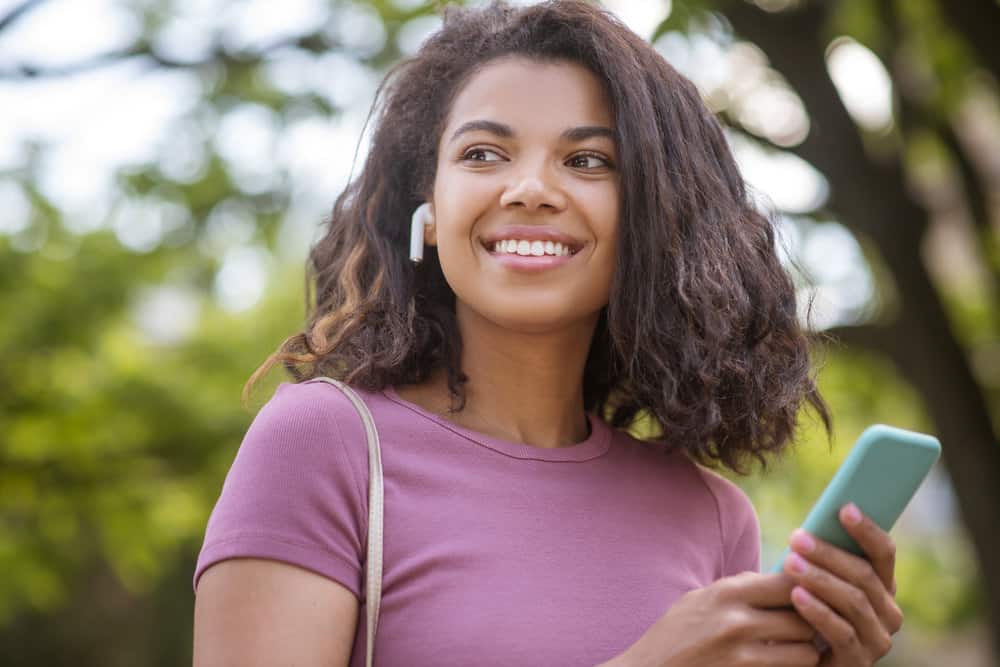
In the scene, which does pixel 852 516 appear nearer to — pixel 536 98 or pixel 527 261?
pixel 527 261

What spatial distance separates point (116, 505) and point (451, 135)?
17.1 feet

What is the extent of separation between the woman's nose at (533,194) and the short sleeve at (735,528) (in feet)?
2.26

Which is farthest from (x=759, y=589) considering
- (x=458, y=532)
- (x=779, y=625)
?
(x=458, y=532)

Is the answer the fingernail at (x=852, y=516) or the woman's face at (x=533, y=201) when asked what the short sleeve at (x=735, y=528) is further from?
the fingernail at (x=852, y=516)

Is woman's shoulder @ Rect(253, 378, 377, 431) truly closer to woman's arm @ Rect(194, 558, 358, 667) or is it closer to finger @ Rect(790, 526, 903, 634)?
woman's arm @ Rect(194, 558, 358, 667)

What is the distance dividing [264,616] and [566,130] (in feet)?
3.28

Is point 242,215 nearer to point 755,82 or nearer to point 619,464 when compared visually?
point 755,82

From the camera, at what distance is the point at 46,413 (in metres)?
6.73

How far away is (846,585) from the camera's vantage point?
6.17 feet

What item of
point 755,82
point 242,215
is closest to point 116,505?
point 242,215

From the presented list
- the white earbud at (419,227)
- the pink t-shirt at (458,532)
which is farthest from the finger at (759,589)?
the white earbud at (419,227)

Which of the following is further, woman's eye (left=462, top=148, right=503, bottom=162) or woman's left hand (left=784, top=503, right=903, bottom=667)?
woman's eye (left=462, top=148, right=503, bottom=162)

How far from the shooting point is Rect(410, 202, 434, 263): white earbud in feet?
7.91

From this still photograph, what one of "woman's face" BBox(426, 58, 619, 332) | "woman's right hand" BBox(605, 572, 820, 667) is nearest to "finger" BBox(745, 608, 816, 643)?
"woman's right hand" BBox(605, 572, 820, 667)
